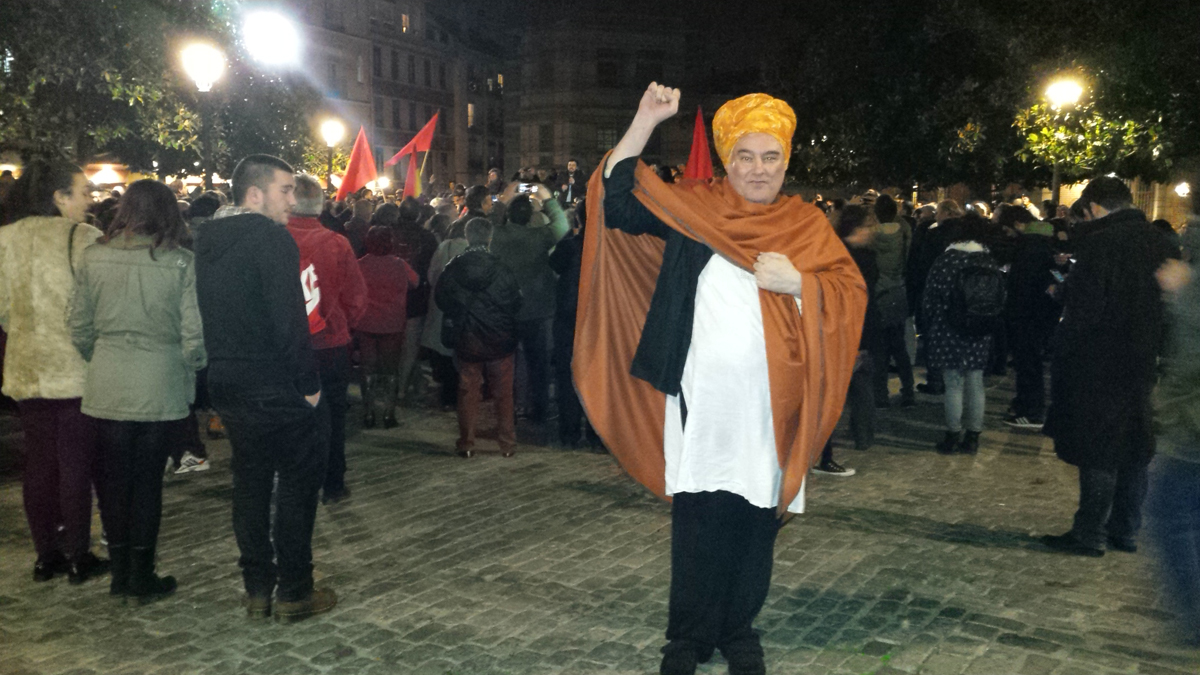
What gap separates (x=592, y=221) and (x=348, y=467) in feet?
15.0

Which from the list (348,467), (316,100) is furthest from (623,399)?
(316,100)

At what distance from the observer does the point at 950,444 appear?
840 centimetres

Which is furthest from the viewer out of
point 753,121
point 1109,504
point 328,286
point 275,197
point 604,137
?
point 604,137

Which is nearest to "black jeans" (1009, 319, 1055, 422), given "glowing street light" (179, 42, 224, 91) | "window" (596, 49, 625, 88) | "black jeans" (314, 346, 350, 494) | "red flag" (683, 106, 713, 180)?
"red flag" (683, 106, 713, 180)

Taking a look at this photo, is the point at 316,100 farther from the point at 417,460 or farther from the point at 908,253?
the point at 417,460

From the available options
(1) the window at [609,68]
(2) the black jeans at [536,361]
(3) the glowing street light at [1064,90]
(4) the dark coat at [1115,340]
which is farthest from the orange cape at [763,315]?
(1) the window at [609,68]

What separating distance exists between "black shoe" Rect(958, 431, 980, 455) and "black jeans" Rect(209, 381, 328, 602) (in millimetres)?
5440

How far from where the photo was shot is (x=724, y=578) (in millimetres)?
3990

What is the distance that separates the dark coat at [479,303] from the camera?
813 cm

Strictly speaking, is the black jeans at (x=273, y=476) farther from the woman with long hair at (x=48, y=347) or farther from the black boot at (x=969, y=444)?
the black boot at (x=969, y=444)

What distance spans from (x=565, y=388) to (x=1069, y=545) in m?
4.14

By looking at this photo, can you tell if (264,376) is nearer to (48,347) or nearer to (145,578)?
(145,578)

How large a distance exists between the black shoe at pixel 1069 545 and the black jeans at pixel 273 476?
3.99 metres

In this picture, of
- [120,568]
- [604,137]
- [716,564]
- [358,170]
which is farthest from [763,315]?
[604,137]
